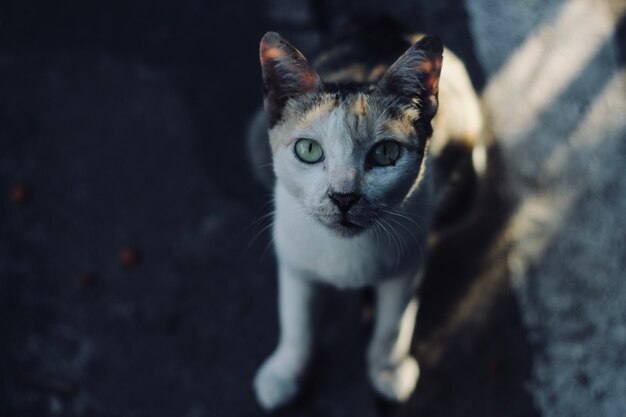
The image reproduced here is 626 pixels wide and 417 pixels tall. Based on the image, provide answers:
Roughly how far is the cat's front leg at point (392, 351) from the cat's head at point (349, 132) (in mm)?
393

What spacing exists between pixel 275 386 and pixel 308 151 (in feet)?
2.50

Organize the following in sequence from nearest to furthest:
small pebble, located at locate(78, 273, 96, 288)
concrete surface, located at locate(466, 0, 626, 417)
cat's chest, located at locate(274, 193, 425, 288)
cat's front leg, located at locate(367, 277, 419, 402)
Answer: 1. cat's chest, located at locate(274, 193, 425, 288)
2. cat's front leg, located at locate(367, 277, 419, 402)
3. concrete surface, located at locate(466, 0, 626, 417)
4. small pebble, located at locate(78, 273, 96, 288)

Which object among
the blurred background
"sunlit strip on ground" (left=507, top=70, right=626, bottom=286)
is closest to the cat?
the blurred background

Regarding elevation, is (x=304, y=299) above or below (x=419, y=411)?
above

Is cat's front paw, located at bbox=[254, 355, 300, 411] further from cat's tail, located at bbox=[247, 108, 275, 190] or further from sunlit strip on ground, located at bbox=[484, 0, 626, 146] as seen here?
sunlit strip on ground, located at bbox=[484, 0, 626, 146]

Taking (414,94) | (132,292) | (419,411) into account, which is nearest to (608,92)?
(414,94)

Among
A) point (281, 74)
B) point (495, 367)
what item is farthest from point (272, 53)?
point (495, 367)

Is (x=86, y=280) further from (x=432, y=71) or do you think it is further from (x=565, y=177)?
(x=565, y=177)

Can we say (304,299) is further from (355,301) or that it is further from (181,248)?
(181,248)

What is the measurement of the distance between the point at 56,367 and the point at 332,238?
1014 millimetres

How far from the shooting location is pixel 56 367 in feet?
5.80

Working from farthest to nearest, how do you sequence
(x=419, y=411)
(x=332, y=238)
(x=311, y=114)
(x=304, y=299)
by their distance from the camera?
(x=419, y=411), (x=304, y=299), (x=332, y=238), (x=311, y=114)

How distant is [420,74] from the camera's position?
122 cm

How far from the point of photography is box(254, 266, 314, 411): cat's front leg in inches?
61.7
